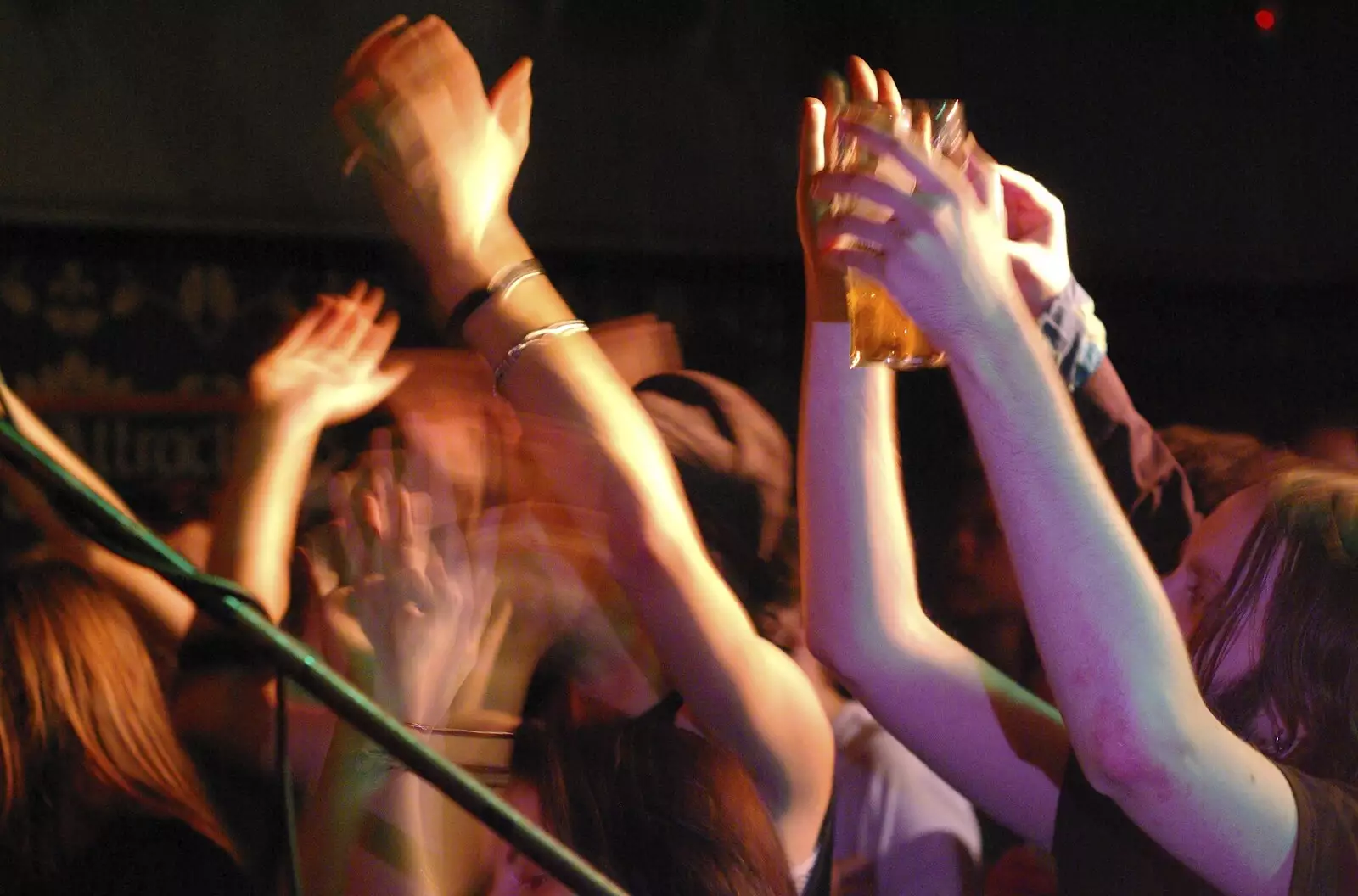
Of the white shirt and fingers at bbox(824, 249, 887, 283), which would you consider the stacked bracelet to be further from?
the white shirt

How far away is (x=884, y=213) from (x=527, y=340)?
44 centimetres

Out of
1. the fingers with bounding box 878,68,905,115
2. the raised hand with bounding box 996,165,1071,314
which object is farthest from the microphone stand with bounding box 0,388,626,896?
the raised hand with bounding box 996,165,1071,314

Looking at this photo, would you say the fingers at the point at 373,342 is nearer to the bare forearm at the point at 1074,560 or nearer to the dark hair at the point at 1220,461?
the bare forearm at the point at 1074,560

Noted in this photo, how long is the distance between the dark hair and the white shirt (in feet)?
1.69

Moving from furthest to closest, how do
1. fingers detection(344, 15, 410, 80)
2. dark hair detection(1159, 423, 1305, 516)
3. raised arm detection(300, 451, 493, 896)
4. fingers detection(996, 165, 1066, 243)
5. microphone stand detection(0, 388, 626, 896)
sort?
dark hair detection(1159, 423, 1305, 516) → fingers detection(996, 165, 1066, 243) → fingers detection(344, 15, 410, 80) → raised arm detection(300, 451, 493, 896) → microphone stand detection(0, 388, 626, 896)

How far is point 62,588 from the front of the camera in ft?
3.73

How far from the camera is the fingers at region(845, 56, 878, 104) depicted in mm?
1307

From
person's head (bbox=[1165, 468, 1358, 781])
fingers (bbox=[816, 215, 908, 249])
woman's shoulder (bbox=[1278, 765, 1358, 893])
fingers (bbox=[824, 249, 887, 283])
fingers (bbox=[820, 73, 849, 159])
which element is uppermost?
fingers (bbox=[820, 73, 849, 159])

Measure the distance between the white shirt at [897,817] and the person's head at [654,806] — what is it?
105mm

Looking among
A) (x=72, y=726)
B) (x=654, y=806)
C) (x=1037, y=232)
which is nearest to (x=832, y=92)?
(x=1037, y=232)

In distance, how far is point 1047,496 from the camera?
0.98 m

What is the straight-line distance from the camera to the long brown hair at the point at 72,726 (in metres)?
1.11

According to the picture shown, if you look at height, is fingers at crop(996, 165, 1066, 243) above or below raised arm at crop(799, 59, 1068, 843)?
above

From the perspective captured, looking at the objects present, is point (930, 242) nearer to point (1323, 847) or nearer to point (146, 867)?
point (1323, 847)
